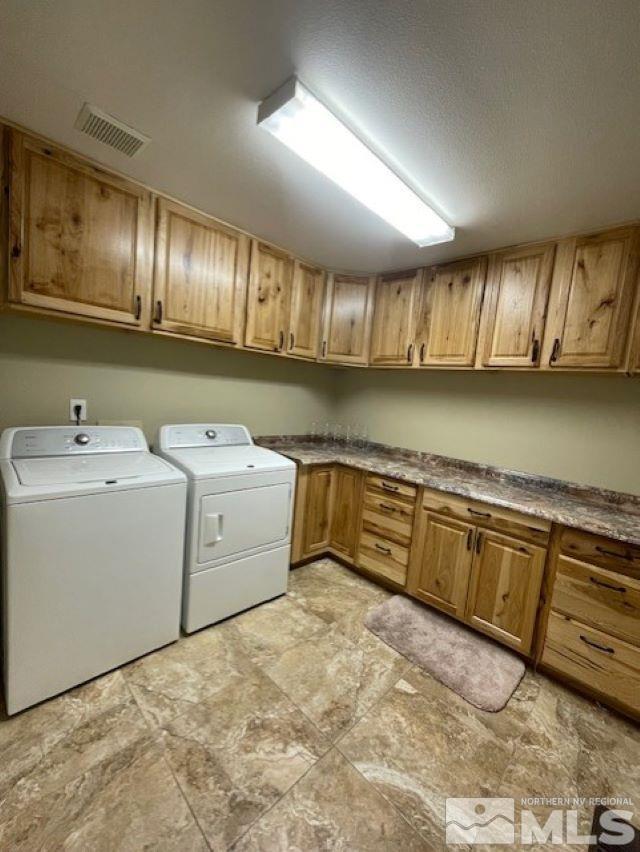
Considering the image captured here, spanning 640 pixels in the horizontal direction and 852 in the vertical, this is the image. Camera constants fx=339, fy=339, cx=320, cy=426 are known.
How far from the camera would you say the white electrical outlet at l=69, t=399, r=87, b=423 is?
1976 mm

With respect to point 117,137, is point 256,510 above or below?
below

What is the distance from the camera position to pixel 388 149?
1.42m

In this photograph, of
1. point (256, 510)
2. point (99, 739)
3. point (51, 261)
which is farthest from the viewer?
point (256, 510)

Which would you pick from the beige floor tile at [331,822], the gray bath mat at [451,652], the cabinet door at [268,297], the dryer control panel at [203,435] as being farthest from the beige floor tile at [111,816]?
the cabinet door at [268,297]

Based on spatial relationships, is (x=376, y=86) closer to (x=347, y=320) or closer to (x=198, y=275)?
(x=198, y=275)

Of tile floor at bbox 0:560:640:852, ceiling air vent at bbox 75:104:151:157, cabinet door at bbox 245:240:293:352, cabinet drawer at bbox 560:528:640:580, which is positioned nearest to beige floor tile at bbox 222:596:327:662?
tile floor at bbox 0:560:640:852

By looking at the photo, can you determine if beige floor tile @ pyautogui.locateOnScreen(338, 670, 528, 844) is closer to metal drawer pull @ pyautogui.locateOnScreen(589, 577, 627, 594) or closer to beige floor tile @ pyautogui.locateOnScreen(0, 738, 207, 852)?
A: beige floor tile @ pyautogui.locateOnScreen(0, 738, 207, 852)

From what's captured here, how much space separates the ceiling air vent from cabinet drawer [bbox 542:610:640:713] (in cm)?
302

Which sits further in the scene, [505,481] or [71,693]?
[505,481]

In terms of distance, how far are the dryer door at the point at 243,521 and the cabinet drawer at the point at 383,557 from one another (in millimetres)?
684

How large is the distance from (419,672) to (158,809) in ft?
4.09

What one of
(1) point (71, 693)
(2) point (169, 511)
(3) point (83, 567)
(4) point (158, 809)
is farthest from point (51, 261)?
(4) point (158, 809)

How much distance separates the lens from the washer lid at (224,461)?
1.88 metres

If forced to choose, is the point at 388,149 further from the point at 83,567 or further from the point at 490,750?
the point at 490,750
